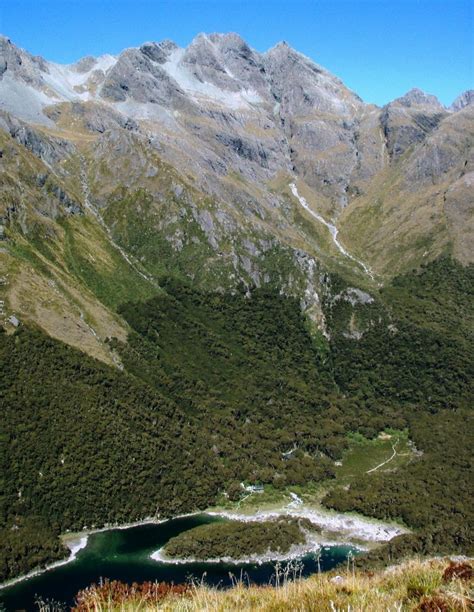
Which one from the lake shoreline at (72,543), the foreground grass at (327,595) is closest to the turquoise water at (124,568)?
the lake shoreline at (72,543)

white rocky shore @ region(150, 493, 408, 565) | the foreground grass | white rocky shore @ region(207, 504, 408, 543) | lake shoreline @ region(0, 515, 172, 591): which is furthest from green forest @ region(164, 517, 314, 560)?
the foreground grass

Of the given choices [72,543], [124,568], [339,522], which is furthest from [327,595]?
[339,522]

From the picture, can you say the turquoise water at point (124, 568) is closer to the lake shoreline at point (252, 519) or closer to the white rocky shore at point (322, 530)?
the lake shoreline at point (252, 519)

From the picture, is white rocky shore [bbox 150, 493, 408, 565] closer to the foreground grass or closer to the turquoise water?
the turquoise water

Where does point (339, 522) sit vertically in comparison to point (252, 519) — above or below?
below

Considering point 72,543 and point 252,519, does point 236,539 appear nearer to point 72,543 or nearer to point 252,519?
point 252,519
